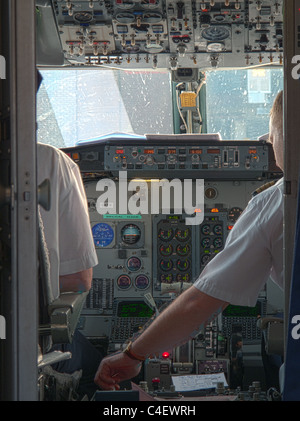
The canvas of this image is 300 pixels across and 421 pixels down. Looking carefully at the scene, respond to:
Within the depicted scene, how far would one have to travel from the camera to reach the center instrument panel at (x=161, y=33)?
12.1 ft

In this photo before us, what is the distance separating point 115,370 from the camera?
2.19m

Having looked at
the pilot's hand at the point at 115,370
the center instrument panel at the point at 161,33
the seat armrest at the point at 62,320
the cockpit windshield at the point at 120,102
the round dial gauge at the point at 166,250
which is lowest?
A: the pilot's hand at the point at 115,370

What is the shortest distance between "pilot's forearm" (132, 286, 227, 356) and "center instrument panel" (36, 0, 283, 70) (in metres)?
1.68

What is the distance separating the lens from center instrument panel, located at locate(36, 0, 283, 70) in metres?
3.69

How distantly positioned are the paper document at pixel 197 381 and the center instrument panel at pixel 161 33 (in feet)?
7.20

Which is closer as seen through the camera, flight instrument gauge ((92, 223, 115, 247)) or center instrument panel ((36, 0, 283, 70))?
center instrument panel ((36, 0, 283, 70))

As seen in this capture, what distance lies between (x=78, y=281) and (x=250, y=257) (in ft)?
4.56

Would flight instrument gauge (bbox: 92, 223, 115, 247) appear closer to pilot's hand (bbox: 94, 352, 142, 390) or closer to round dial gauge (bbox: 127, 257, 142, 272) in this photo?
round dial gauge (bbox: 127, 257, 142, 272)

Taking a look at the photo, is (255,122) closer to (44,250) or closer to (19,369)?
(44,250)

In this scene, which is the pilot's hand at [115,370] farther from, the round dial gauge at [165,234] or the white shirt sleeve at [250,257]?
the round dial gauge at [165,234]

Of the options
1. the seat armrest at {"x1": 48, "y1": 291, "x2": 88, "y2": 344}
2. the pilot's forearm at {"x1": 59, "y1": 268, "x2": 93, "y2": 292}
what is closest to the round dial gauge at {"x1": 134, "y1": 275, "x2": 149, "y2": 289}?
the pilot's forearm at {"x1": 59, "y1": 268, "x2": 93, "y2": 292}

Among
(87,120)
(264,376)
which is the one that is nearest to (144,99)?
(87,120)

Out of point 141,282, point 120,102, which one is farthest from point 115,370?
point 120,102

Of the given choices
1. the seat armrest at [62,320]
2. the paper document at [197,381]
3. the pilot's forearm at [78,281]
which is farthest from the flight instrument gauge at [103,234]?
the seat armrest at [62,320]
